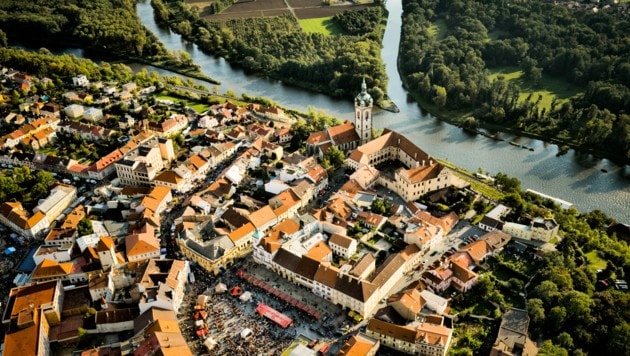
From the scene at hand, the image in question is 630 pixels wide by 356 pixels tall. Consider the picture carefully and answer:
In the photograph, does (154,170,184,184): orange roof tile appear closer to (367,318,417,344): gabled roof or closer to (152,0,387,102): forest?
(367,318,417,344): gabled roof

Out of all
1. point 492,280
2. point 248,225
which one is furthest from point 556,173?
point 248,225

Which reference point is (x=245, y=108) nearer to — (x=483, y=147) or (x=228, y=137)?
(x=228, y=137)

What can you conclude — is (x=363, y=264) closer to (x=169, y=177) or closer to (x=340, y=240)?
(x=340, y=240)

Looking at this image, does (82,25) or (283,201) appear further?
(82,25)

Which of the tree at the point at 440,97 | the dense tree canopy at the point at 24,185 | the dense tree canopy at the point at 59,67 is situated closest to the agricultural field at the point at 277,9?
the dense tree canopy at the point at 59,67

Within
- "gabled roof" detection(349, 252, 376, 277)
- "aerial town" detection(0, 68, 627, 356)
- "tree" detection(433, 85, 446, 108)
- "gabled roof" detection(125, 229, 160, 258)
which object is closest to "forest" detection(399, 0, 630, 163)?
"tree" detection(433, 85, 446, 108)

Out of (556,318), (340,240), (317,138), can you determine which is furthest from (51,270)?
(556,318)
